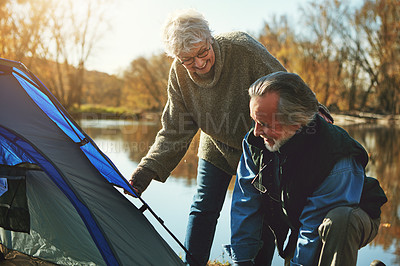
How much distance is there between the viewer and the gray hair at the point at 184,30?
1902mm

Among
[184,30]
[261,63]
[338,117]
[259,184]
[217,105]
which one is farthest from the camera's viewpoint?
[338,117]

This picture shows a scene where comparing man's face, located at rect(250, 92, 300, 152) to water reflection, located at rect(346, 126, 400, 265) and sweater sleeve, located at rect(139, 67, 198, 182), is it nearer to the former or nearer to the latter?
sweater sleeve, located at rect(139, 67, 198, 182)

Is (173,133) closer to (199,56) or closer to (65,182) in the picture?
(199,56)

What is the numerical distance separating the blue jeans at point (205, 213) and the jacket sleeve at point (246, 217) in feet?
1.41

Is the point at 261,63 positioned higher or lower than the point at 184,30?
lower

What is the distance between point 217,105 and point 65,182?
2.91 feet

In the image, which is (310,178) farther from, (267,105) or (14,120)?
(14,120)

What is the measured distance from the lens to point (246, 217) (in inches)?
68.2

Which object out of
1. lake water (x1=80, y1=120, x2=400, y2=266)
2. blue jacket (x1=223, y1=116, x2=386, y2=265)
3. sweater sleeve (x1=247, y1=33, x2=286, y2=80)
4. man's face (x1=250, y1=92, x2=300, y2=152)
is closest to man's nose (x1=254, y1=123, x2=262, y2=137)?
man's face (x1=250, y1=92, x2=300, y2=152)

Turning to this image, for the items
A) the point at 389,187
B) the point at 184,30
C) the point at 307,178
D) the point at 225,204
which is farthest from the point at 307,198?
the point at 389,187

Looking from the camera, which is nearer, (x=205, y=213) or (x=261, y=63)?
(x=261, y=63)

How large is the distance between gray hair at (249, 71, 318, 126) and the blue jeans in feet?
2.67

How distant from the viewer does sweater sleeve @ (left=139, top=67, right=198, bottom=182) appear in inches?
90.0

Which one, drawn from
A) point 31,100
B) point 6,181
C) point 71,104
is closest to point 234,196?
point 31,100
